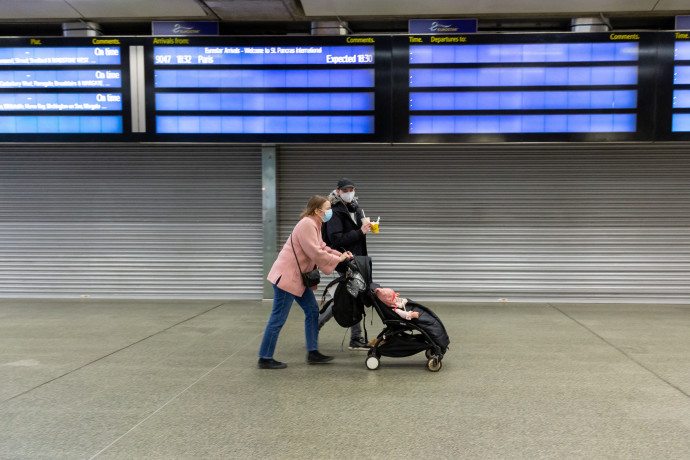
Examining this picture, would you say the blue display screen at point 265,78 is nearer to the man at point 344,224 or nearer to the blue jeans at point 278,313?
the man at point 344,224

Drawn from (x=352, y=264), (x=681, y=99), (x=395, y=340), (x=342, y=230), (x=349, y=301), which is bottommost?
(x=395, y=340)

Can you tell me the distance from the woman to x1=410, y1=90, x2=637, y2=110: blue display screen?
10.9ft

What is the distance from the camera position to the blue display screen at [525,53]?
25.3 ft

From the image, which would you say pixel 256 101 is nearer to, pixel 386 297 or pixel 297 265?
pixel 297 265

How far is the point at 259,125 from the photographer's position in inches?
318

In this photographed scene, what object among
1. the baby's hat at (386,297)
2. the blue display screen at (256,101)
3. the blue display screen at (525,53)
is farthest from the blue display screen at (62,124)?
the baby's hat at (386,297)

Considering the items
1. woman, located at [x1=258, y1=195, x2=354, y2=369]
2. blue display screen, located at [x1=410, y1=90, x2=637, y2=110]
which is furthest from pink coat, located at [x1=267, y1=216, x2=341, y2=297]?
blue display screen, located at [x1=410, y1=90, x2=637, y2=110]

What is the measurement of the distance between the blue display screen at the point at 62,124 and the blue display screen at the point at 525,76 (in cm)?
471

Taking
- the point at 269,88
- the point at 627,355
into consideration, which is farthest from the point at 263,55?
the point at 627,355

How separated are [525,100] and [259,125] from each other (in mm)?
4054

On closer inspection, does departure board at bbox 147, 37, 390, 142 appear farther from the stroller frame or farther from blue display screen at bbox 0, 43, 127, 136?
the stroller frame

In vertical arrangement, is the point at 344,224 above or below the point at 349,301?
above

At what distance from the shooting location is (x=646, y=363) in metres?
5.48

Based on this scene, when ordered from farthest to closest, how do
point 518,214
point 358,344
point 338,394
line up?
point 518,214, point 358,344, point 338,394
